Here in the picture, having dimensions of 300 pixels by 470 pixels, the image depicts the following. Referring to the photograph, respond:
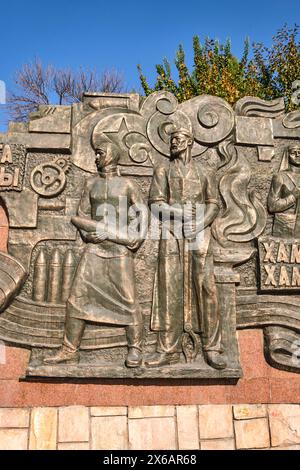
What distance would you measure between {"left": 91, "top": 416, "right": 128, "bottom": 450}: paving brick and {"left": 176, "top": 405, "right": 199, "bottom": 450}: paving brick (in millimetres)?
545

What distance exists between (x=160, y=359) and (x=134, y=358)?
0.27 m

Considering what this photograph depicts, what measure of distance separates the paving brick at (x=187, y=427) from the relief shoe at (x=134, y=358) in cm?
62

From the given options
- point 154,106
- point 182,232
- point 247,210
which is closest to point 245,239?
point 247,210

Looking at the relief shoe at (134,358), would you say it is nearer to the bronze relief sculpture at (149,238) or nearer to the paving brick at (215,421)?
the bronze relief sculpture at (149,238)

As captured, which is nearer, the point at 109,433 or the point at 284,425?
the point at 109,433

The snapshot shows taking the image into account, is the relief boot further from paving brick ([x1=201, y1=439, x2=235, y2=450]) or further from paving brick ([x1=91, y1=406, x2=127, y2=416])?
paving brick ([x1=201, y1=439, x2=235, y2=450])

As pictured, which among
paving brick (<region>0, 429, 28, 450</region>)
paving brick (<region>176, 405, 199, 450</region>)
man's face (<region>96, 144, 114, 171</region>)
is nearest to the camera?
paving brick (<region>0, 429, 28, 450</region>)

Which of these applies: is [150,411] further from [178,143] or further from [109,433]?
[178,143]

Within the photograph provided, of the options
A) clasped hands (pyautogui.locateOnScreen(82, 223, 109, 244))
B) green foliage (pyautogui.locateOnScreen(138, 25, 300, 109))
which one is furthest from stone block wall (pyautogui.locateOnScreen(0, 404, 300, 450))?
green foliage (pyautogui.locateOnScreen(138, 25, 300, 109))

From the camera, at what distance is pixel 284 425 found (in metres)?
4.64

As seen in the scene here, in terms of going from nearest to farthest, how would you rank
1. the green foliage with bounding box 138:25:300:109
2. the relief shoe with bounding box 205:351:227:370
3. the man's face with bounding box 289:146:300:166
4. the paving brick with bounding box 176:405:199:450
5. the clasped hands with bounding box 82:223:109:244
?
the paving brick with bounding box 176:405:199:450 → the relief shoe with bounding box 205:351:227:370 → the clasped hands with bounding box 82:223:109:244 → the man's face with bounding box 289:146:300:166 → the green foliage with bounding box 138:25:300:109

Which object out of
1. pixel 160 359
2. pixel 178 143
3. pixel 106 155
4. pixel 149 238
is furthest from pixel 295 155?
pixel 160 359

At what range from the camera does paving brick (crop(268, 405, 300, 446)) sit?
4617 mm

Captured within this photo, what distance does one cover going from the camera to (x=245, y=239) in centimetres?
503
